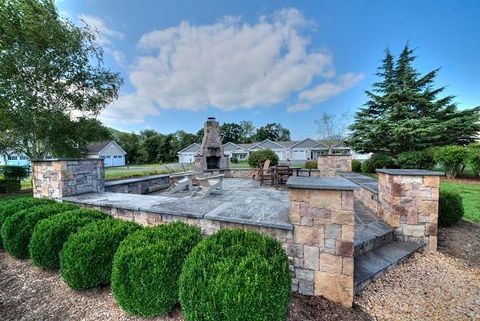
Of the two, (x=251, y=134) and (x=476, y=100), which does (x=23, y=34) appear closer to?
(x=476, y=100)

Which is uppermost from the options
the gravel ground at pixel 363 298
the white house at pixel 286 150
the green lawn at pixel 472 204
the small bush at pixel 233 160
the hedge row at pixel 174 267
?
the white house at pixel 286 150

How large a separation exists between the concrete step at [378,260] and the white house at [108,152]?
125ft

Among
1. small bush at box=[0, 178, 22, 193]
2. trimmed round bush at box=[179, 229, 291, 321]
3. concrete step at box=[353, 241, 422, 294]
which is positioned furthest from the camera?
small bush at box=[0, 178, 22, 193]

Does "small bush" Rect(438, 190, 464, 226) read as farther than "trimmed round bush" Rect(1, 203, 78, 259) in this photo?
Yes

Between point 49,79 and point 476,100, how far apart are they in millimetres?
24361

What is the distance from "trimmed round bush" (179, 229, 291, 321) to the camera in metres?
1.54

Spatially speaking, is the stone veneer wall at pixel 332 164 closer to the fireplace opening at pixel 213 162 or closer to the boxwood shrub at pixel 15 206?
the fireplace opening at pixel 213 162

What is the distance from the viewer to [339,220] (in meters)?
2.27

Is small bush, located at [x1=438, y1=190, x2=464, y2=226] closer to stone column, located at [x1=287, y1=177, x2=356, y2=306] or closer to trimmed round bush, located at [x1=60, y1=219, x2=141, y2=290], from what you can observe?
stone column, located at [x1=287, y1=177, x2=356, y2=306]

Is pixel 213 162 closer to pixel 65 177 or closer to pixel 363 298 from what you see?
pixel 65 177

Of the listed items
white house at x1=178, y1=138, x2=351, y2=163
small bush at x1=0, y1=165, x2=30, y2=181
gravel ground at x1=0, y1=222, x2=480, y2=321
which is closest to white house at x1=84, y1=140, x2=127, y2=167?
white house at x1=178, y1=138, x2=351, y2=163

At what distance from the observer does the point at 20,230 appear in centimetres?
310

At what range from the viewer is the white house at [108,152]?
32656 mm

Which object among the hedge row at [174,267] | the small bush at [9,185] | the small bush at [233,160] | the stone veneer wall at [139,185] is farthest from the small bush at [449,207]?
the small bush at [233,160]
